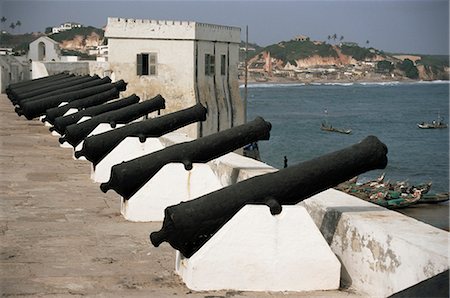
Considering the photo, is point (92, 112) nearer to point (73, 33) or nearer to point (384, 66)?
point (73, 33)

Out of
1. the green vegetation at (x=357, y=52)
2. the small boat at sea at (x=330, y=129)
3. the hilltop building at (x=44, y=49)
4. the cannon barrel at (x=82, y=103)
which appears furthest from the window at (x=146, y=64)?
the green vegetation at (x=357, y=52)

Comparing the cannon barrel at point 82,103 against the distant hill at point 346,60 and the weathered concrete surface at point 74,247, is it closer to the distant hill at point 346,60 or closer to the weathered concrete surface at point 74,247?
the weathered concrete surface at point 74,247

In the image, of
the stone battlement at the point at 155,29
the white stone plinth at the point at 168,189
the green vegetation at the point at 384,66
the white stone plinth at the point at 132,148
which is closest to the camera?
the white stone plinth at the point at 168,189

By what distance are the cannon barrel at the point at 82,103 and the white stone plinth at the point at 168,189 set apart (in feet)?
20.0

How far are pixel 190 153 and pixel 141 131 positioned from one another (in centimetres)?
180

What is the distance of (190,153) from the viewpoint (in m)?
5.82

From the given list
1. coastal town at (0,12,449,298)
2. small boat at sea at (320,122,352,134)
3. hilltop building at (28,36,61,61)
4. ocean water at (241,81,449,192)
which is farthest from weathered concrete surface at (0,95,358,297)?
small boat at sea at (320,122,352,134)

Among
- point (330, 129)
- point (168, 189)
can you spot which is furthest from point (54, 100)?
point (330, 129)

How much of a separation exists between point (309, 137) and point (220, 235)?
197ft

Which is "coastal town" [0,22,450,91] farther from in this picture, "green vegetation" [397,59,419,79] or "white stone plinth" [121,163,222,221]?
"white stone plinth" [121,163,222,221]

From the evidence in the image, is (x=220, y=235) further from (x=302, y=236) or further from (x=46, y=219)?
(x=46, y=219)

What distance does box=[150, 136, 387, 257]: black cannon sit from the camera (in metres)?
4.23

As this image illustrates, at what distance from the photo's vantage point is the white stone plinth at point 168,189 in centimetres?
597

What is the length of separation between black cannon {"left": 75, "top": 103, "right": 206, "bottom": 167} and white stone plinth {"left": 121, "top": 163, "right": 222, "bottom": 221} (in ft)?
4.11
